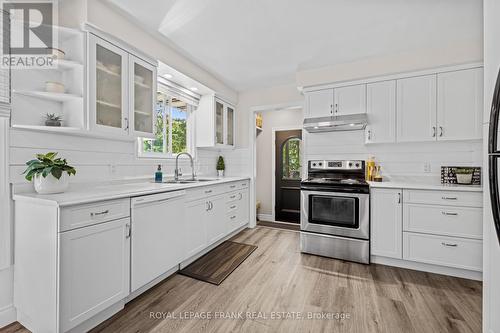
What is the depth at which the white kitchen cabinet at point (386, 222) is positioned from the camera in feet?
8.36

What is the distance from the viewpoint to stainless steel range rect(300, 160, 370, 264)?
2.67 meters

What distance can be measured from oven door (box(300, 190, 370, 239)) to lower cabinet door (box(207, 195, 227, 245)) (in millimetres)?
1111

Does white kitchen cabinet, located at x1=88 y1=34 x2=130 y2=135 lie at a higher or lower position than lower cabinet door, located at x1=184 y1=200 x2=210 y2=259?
higher

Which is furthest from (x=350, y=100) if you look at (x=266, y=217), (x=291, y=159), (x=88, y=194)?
(x=88, y=194)

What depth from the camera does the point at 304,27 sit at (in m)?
2.36

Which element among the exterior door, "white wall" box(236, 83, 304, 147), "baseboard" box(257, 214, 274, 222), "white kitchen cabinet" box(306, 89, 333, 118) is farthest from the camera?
"baseboard" box(257, 214, 274, 222)

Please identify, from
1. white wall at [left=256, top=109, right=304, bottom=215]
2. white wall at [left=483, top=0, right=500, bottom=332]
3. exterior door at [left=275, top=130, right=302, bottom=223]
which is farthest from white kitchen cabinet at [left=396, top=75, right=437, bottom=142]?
white wall at [left=256, top=109, right=304, bottom=215]

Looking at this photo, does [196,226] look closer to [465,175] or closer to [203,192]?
[203,192]

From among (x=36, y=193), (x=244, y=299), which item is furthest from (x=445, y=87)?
(x=36, y=193)

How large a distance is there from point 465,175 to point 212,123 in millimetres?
3332

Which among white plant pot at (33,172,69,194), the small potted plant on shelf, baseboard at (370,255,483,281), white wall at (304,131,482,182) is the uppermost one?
the small potted plant on shelf

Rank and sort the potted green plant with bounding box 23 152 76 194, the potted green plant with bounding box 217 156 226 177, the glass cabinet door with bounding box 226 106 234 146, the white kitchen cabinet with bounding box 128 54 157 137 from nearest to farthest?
the potted green plant with bounding box 23 152 76 194 < the white kitchen cabinet with bounding box 128 54 157 137 < the glass cabinet door with bounding box 226 106 234 146 < the potted green plant with bounding box 217 156 226 177

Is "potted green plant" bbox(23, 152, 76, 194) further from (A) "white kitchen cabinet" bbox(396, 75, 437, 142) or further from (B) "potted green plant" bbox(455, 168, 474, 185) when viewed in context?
(B) "potted green plant" bbox(455, 168, 474, 185)

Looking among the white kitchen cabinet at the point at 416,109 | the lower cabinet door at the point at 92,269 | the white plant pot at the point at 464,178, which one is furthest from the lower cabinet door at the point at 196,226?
the white plant pot at the point at 464,178
